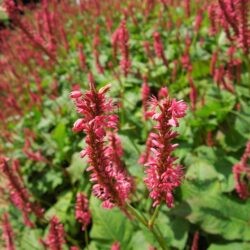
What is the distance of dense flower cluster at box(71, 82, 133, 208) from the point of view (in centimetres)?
148

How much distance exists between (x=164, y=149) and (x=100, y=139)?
0.23 m

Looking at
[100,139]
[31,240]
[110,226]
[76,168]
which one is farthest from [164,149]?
[76,168]

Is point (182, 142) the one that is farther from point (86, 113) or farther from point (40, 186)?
point (86, 113)

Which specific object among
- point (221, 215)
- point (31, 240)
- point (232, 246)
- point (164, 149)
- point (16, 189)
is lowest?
point (31, 240)

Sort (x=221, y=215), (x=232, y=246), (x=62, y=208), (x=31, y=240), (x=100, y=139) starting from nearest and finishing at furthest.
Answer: (x=100, y=139) → (x=232, y=246) → (x=221, y=215) → (x=31, y=240) → (x=62, y=208)

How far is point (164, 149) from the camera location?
1652 mm

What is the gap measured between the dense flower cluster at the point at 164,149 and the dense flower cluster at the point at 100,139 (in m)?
0.14

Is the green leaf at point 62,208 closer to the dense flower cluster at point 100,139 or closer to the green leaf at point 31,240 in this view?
the green leaf at point 31,240

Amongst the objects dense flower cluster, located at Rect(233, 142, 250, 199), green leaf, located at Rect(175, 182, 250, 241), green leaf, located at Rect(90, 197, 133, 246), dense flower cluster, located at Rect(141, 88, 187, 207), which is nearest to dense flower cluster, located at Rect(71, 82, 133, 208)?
dense flower cluster, located at Rect(141, 88, 187, 207)

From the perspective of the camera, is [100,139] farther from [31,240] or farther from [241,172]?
[31,240]

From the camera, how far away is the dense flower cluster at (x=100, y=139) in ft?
4.86

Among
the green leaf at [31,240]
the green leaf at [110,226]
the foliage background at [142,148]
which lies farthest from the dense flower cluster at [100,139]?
the green leaf at [31,240]

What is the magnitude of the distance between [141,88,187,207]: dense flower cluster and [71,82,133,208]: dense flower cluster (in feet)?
0.45

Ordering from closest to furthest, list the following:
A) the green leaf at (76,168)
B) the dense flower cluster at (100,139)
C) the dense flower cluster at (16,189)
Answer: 1. the dense flower cluster at (100,139)
2. the dense flower cluster at (16,189)
3. the green leaf at (76,168)
